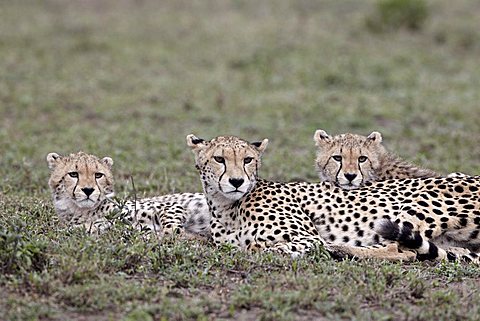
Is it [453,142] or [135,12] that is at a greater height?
[135,12]

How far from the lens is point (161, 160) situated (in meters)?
8.31

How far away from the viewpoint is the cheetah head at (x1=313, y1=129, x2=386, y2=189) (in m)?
6.18

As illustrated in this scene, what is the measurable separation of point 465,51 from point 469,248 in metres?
8.74

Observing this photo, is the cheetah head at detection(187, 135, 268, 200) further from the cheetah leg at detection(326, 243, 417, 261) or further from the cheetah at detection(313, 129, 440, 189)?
the cheetah at detection(313, 129, 440, 189)

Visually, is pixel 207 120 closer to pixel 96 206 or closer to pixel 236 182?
pixel 96 206

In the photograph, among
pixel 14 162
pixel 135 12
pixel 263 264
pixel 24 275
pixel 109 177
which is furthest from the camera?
pixel 135 12

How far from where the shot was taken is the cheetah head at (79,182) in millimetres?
5688

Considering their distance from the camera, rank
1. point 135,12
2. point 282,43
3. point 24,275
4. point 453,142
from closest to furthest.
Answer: point 24,275 < point 453,142 < point 282,43 < point 135,12

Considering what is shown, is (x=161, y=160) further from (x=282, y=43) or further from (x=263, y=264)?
(x=282, y=43)


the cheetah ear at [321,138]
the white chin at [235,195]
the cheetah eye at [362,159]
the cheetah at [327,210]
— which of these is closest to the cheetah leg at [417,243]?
the cheetah at [327,210]

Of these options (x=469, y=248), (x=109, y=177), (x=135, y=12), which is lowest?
(x=469, y=248)

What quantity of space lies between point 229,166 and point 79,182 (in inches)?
39.0

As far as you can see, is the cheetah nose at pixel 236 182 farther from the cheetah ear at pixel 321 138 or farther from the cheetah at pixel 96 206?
the cheetah ear at pixel 321 138

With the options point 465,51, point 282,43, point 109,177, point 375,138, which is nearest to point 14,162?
point 109,177
